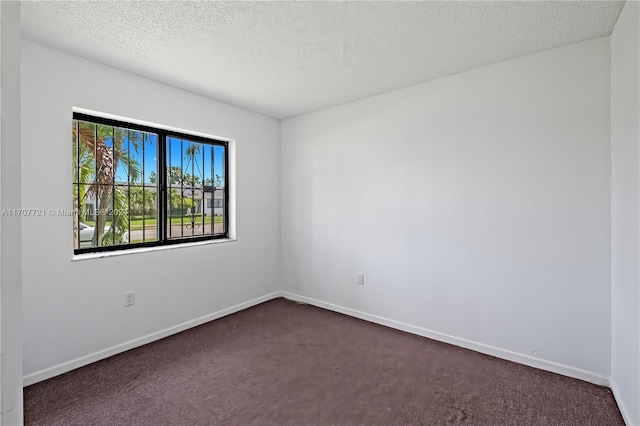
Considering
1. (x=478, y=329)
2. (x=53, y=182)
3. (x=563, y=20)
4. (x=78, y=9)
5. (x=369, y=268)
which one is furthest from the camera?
(x=369, y=268)

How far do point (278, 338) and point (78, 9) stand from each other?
2819 mm

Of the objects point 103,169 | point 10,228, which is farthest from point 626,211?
point 103,169

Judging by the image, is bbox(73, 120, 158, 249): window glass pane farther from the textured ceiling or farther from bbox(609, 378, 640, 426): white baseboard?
bbox(609, 378, 640, 426): white baseboard

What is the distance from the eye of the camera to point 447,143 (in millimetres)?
2801

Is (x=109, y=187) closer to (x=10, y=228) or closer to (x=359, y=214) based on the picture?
(x=10, y=228)

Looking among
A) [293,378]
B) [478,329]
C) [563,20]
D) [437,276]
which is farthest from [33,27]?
[478,329]

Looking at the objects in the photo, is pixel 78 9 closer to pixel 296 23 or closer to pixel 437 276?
pixel 296 23

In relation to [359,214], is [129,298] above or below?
below

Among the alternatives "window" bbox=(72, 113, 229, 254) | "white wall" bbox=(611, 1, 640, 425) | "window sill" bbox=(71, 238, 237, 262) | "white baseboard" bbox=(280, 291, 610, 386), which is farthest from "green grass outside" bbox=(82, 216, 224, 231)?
"white wall" bbox=(611, 1, 640, 425)

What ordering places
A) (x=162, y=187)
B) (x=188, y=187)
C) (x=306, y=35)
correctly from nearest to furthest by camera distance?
(x=306, y=35) → (x=162, y=187) → (x=188, y=187)

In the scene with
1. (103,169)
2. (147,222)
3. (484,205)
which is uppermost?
(103,169)

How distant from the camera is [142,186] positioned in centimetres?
294

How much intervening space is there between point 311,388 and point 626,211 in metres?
2.28

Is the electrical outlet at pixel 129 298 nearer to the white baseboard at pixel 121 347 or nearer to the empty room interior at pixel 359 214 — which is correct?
the empty room interior at pixel 359 214
